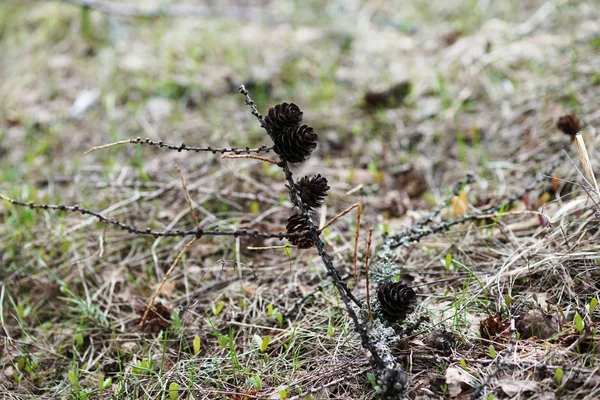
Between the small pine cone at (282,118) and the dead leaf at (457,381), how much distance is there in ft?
2.91

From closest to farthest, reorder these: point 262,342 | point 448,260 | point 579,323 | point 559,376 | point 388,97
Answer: point 559,376
point 579,323
point 262,342
point 448,260
point 388,97

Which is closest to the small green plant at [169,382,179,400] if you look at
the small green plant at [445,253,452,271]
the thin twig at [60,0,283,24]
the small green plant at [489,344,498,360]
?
the small green plant at [489,344,498,360]

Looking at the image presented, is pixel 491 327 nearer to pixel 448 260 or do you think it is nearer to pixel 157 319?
pixel 448 260

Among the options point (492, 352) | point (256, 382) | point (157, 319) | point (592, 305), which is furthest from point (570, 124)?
point (157, 319)

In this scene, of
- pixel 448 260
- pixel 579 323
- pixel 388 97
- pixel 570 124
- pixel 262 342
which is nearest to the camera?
pixel 579 323

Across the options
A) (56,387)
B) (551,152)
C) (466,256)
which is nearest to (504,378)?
(466,256)

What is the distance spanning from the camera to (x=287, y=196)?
2850 mm

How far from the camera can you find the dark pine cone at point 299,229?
1.65m

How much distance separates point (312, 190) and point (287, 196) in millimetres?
1210

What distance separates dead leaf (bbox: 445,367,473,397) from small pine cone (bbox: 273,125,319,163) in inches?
31.0

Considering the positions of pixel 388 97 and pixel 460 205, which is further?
pixel 388 97

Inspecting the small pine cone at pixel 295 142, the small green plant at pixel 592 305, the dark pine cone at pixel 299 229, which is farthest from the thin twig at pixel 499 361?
the small pine cone at pixel 295 142

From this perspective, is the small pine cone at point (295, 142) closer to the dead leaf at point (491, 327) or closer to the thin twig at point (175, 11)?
the dead leaf at point (491, 327)

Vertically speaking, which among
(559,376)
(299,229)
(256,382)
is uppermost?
(299,229)
